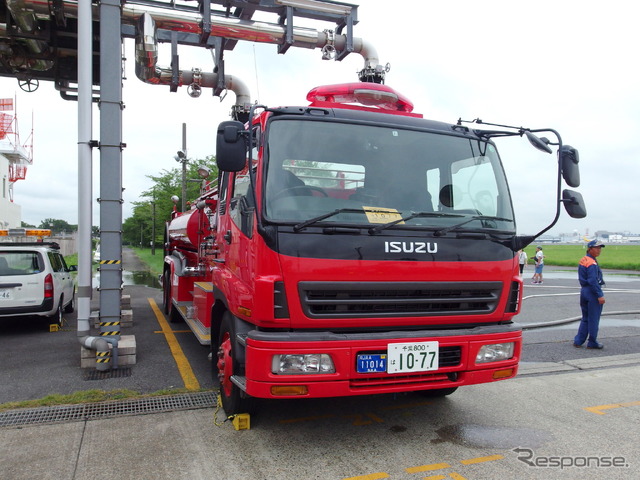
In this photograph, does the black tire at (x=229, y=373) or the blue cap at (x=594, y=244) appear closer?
the black tire at (x=229, y=373)

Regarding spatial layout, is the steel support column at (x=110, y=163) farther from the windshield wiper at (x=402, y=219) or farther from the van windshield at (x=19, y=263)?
the windshield wiper at (x=402, y=219)

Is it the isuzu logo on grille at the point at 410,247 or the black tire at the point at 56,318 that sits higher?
the isuzu logo on grille at the point at 410,247

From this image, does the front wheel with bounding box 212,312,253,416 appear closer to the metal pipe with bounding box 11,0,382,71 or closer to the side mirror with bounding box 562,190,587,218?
the side mirror with bounding box 562,190,587,218

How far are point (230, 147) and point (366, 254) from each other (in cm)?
131

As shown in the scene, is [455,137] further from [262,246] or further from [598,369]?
[598,369]

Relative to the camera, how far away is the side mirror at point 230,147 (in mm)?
3820

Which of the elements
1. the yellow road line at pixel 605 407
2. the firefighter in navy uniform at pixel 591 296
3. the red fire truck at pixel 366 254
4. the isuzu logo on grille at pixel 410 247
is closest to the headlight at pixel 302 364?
the red fire truck at pixel 366 254

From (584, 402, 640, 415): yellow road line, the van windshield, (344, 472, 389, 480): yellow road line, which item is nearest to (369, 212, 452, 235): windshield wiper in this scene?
(344, 472, 389, 480): yellow road line

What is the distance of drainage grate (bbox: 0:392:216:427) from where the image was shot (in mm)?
4535

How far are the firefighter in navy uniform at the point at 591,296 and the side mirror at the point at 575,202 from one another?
3905 mm

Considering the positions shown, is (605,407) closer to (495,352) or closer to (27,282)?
(495,352)

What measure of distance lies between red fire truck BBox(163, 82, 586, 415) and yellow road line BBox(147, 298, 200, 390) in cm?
122

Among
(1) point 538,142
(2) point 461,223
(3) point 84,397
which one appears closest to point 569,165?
(1) point 538,142

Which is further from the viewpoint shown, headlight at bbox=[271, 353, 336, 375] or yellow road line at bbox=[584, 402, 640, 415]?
yellow road line at bbox=[584, 402, 640, 415]
